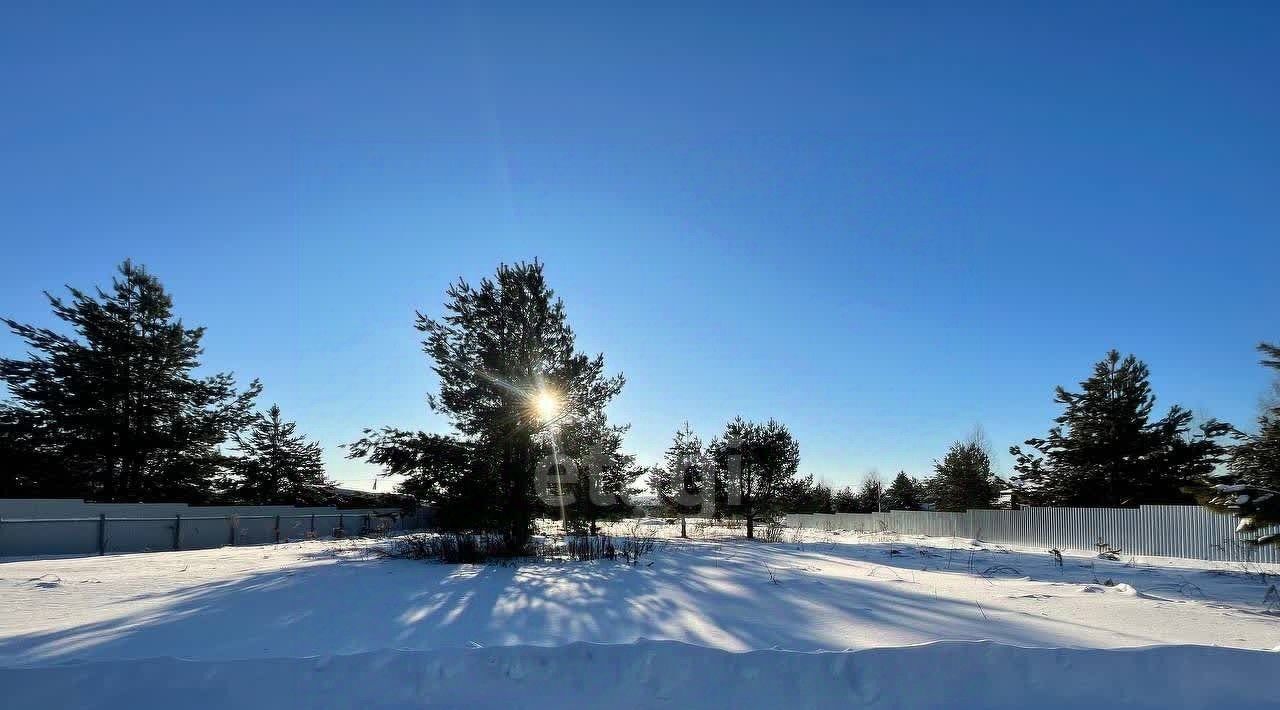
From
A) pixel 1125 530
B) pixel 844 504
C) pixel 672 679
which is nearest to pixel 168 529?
pixel 672 679

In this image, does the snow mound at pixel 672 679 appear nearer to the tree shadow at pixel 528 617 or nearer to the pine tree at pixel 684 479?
the tree shadow at pixel 528 617

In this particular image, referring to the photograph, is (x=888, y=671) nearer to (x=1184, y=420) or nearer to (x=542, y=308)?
(x=542, y=308)

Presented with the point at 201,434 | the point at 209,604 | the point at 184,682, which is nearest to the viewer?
the point at 184,682

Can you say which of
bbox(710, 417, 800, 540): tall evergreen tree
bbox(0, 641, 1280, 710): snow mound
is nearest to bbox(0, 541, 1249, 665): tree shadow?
bbox(0, 641, 1280, 710): snow mound

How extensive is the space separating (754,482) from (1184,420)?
58.2 ft

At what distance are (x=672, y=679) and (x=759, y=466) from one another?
22.6 meters

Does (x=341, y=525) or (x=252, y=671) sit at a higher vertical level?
(x=252, y=671)

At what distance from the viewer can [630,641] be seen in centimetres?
513

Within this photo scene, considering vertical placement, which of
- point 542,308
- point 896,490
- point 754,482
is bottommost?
point 896,490

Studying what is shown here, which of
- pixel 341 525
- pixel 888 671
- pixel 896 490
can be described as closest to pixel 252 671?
pixel 888 671

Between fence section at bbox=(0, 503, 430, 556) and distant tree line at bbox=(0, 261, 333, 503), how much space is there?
24.7ft

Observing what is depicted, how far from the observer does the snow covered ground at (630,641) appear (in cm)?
439

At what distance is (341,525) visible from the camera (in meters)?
26.9

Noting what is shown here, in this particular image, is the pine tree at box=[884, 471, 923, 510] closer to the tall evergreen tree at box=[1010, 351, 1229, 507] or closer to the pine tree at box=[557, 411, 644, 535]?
the tall evergreen tree at box=[1010, 351, 1229, 507]
